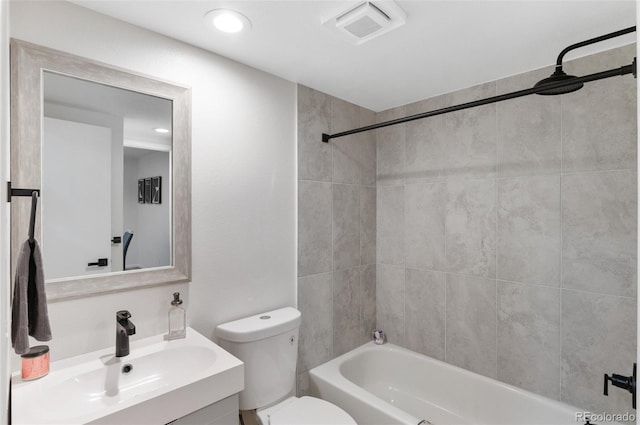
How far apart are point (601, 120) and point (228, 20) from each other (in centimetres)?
191

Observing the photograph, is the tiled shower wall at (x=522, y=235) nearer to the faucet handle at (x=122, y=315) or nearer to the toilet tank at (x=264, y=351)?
the toilet tank at (x=264, y=351)

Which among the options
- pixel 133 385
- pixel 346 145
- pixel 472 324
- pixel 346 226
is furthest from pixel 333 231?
pixel 133 385

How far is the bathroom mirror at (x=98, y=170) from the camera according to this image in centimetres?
126

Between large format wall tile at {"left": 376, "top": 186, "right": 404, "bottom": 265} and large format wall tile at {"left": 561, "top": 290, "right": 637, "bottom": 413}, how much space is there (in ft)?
3.53

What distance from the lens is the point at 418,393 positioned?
2393 mm

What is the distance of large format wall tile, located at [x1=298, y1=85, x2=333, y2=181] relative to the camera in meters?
2.20

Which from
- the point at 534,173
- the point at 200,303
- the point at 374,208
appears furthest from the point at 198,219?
the point at 534,173

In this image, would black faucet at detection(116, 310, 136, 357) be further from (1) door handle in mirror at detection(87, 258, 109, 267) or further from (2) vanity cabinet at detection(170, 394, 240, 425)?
(2) vanity cabinet at detection(170, 394, 240, 425)

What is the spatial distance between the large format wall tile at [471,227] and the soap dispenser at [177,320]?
67.3 inches

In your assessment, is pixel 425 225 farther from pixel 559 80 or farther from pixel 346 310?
pixel 559 80

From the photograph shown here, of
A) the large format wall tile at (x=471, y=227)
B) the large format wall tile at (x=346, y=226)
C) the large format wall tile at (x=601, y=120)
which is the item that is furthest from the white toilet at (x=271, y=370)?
the large format wall tile at (x=601, y=120)

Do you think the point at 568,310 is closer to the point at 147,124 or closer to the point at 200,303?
the point at 200,303

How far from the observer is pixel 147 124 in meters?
1.57

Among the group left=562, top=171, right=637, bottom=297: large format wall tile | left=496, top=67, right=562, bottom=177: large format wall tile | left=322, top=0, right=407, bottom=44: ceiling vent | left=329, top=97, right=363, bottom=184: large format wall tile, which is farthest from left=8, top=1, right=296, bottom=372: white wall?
left=562, top=171, right=637, bottom=297: large format wall tile
